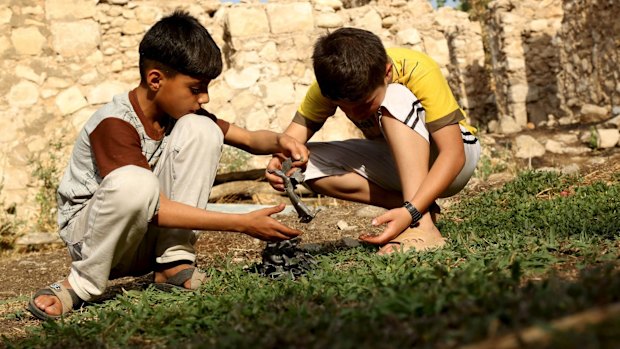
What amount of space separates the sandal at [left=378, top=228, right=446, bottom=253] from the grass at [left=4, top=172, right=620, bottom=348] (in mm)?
95

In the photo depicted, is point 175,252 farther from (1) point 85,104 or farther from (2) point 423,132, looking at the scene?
(1) point 85,104

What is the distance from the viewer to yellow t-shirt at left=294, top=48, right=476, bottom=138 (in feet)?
10.4

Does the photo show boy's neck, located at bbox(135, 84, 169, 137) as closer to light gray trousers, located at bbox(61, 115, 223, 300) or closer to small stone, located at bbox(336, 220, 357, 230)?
light gray trousers, located at bbox(61, 115, 223, 300)

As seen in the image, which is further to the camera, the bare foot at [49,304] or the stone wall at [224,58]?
the stone wall at [224,58]

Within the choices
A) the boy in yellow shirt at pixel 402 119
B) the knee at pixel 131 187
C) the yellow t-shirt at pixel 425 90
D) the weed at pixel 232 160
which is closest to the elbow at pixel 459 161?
the boy in yellow shirt at pixel 402 119

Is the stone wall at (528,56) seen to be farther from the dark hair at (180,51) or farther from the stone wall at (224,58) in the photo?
the dark hair at (180,51)

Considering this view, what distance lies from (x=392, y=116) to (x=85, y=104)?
11.9ft

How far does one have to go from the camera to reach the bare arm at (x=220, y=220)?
2.76m

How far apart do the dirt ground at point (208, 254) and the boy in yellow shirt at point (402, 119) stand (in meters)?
0.69

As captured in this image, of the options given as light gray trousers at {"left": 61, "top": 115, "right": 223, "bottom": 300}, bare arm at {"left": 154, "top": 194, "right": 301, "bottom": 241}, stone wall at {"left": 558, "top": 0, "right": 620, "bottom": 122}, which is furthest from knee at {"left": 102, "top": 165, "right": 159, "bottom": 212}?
stone wall at {"left": 558, "top": 0, "right": 620, "bottom": 122}

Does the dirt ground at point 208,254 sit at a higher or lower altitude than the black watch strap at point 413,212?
lower

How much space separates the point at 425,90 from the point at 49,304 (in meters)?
1.81

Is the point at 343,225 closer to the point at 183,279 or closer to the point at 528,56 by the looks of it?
the point at 183,279

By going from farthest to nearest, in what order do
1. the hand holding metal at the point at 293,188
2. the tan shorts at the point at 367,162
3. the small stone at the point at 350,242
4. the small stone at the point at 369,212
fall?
1. the small stone at the point at 369,212
2. the small stone at the point at 350,242
3. the tan shorts at the point at 367,162
4. the hand holding metal at the point at 293,188
